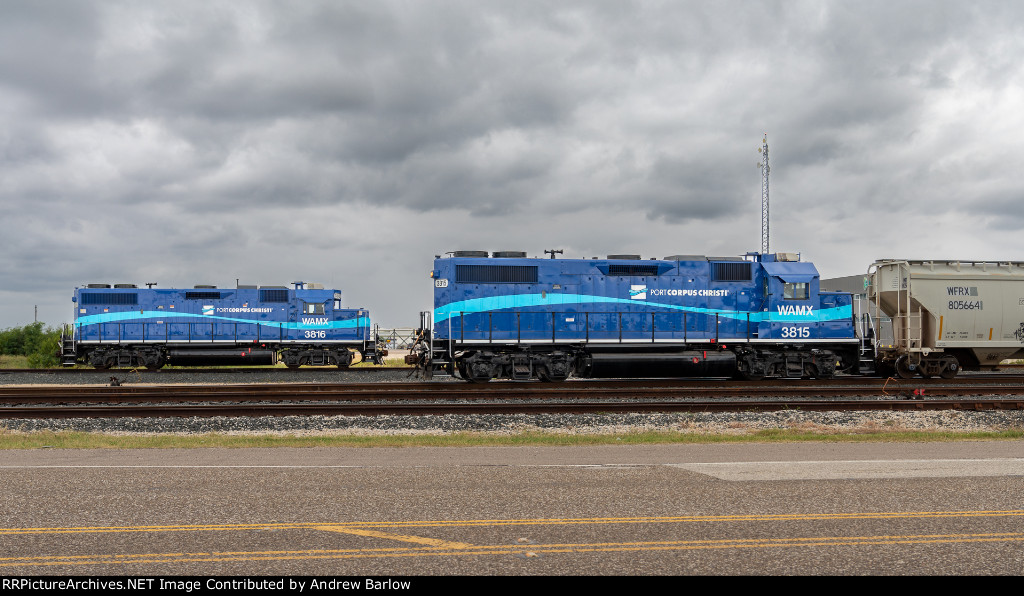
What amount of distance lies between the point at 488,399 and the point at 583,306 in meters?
5.62

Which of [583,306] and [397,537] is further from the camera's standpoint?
[583,306]

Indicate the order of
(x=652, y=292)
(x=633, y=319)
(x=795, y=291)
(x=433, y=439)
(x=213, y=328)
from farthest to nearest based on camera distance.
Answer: (x=213, y=328) < (x=795, y=291) < (x=652, y=292) < (x=633, y=319) < (x=433, y=439)

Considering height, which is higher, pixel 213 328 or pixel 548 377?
pixel 213 328

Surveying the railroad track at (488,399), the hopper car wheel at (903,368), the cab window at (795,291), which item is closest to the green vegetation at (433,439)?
the railroad track at (488,399)

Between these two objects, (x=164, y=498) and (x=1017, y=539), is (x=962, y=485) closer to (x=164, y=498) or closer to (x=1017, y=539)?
(x=1017, y=539)

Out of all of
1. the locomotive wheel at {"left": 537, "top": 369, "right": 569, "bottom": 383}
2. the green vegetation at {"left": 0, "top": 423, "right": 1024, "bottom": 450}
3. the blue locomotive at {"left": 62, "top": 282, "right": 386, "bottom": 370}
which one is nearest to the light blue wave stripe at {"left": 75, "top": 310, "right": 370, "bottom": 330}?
the blue locomotive at {"left": 62, "top": 282, "right": 386, "bottom": 370}

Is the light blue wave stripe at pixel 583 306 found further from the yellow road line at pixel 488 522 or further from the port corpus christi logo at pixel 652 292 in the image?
the yellow road line at pixel 488 522

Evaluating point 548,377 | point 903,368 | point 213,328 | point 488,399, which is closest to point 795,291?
point 903,368

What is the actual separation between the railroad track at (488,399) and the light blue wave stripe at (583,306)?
7.70 ft
